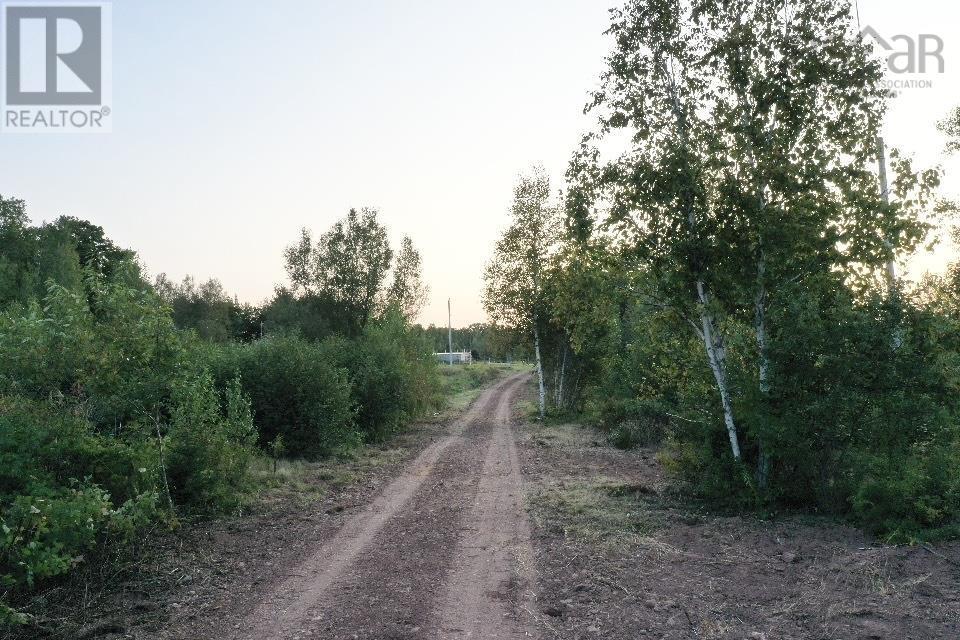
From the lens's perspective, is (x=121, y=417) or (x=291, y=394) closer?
(x=121, y=417)

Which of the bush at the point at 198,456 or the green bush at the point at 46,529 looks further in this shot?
the bush at the point at 198,456

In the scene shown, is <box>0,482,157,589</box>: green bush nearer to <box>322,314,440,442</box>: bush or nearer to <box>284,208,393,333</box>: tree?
<box>322,314,440,442</box>: bush

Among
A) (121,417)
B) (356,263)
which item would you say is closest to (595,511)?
(121,417)

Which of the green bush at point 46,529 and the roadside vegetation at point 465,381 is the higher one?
the green bush at point 46,529

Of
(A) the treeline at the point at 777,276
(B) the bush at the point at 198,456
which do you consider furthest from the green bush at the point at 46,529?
(A) the treeline at the point at 777,276

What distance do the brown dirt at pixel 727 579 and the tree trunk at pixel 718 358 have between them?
147cm

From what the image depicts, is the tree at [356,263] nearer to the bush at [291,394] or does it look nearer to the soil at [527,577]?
the bush at [291,394]

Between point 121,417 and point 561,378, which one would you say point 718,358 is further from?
point 561,378

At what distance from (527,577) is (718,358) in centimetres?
571

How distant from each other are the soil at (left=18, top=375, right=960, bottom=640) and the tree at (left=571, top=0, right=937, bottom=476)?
241cm

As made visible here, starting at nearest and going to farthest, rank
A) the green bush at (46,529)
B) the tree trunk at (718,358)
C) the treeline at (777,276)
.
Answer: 1. the green bush at (46,529)
2. the treeline at (777,276)
3. the tree trunk at (718,358)

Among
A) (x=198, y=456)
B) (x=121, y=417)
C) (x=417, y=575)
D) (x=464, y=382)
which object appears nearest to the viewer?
(x=417, y=575)

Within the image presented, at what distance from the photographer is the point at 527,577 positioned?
25.9ft

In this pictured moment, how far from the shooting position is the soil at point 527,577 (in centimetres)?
637
